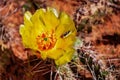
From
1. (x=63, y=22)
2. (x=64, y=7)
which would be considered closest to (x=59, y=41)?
(x=63, y=22)

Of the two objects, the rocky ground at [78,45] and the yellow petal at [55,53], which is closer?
the yellow petal at [55,53]

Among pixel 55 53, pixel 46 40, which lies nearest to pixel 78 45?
pixel 46 40

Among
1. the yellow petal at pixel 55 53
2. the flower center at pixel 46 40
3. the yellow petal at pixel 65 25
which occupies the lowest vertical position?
the yellow petal at pixel 55 53

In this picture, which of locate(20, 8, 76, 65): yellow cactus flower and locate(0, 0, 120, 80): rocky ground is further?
locate(0, 0, 120, 80): rocky ground

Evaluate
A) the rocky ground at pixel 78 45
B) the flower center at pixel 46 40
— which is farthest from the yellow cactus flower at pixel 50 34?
the rocky ground at pixel 78 45

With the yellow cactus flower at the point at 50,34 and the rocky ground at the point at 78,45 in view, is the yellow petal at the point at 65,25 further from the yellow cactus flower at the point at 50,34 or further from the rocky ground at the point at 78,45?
the rocky ground at the point at 78,45

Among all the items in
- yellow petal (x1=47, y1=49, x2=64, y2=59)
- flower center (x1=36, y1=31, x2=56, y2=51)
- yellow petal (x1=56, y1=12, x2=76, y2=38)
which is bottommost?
yellow petal (x1=47, y1=49, x2=64, y2=59)

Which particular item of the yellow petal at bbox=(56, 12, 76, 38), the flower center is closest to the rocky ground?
the flower center

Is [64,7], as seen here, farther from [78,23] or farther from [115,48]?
[115,48]

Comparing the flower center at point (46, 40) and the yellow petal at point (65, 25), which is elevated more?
the yellow petal at point (65, 25)

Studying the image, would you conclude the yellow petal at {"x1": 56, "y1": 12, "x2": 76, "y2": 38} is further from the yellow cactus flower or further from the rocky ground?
the rocky ground
